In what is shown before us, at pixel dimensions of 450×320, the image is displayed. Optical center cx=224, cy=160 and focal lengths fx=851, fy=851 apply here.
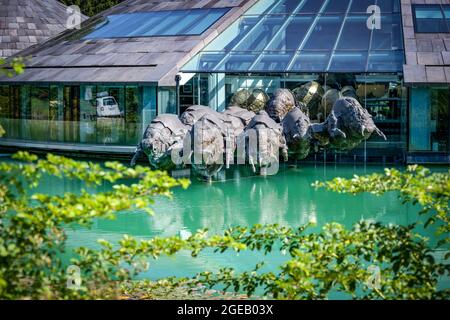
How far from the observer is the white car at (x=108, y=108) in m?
30.5

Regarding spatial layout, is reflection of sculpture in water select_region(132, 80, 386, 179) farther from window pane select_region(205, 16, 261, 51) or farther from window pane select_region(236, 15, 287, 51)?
window pane select_region(205, 16, 261, 51)

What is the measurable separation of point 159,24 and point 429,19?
1084cm

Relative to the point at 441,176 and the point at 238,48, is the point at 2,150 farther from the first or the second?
the point at 441,176

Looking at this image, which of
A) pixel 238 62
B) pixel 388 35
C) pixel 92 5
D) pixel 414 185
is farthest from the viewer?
pixel 92 5

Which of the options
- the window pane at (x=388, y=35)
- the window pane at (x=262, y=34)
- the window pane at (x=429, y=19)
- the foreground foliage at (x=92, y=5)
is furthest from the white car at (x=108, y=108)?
the foreground foliage at (x=92, y=5)

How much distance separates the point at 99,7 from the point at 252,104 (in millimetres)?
35045

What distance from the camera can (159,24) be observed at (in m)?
34.9

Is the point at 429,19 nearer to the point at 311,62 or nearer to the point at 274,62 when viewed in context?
the point at 311,62

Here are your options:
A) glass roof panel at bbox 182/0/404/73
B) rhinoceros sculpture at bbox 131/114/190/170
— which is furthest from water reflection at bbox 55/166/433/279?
glass roof panel at bbox 182/0/404/73

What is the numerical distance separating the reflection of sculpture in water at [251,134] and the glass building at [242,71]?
2320 millimetres

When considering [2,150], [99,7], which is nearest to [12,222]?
[2,150]

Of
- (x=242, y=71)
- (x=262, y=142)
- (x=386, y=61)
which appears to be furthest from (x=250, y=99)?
(x=262, y=142)

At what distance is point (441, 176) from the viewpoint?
7105 mm

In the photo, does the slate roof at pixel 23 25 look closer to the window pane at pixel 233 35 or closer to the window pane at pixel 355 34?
the window pane at pixel 233 35
